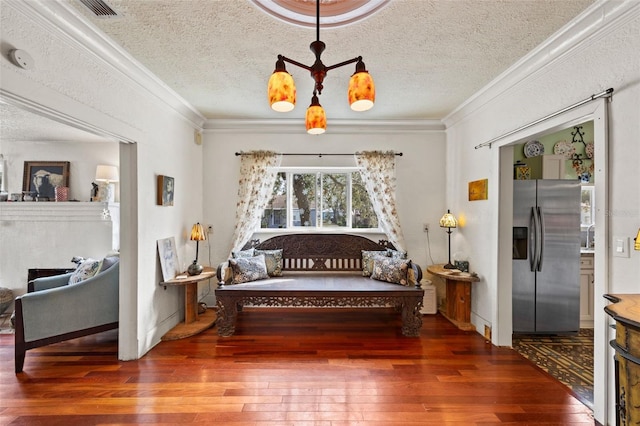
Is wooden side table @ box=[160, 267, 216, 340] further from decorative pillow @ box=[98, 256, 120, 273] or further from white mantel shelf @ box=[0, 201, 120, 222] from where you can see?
white mantel shelf @ box=[0, 201, 120, 222]

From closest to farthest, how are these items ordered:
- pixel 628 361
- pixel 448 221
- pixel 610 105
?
pixel 628 361, pixel 610 105, pixel 448 221

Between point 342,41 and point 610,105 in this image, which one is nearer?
point 610,105

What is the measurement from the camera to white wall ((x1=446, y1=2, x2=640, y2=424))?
6.19 ft

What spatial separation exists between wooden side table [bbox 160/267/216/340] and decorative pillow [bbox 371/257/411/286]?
2.10m

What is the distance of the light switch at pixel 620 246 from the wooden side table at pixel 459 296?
1670 millimetres

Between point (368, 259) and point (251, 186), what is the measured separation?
2006 millimetres

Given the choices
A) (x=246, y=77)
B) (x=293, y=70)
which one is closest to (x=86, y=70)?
(x=246, y=77)

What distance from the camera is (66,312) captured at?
9.77ft

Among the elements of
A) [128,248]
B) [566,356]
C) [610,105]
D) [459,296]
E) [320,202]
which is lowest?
[566,356]

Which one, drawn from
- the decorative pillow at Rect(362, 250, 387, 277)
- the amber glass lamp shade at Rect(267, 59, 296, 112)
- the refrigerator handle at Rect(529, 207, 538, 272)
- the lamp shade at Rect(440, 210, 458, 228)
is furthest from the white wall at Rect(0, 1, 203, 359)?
the refrigerator handle at Rect(529, 207, 538, 272)

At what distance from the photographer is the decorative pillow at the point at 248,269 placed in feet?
12.4

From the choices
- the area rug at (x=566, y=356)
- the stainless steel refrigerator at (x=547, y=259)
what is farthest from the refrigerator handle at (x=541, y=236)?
the area rug at (x=566, y=356)

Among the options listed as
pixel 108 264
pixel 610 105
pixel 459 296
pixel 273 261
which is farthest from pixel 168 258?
pixel 610 105

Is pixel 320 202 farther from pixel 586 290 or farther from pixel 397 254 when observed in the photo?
pixel 586 290
